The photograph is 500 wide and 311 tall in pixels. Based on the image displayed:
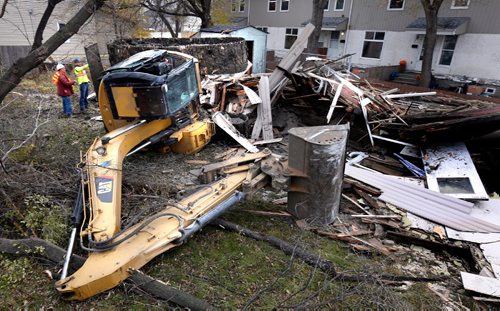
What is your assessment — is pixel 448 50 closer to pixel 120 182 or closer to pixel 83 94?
pixel 83 94

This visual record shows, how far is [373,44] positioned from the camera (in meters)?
21.9

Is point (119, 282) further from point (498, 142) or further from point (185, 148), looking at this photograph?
point (498, 142)

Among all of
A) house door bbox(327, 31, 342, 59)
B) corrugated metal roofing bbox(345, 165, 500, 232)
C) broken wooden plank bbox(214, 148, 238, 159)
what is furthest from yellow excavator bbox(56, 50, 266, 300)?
house door bbox(327, 31, 342, 59)

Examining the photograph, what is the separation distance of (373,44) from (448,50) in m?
4.86

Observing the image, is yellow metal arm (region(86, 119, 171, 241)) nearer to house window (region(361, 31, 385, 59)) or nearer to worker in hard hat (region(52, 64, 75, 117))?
worker in hard hat (region(52, 64, 75, 117))

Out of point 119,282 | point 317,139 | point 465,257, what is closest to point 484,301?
Result: point 465,257

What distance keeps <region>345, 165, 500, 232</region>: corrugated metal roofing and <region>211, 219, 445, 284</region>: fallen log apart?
133 centimetres

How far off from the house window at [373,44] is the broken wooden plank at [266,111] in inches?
669

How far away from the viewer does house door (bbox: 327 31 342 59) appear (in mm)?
24003

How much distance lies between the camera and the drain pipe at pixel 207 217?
3.44 meters

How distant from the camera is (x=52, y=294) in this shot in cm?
326

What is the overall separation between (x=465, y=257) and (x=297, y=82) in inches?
210

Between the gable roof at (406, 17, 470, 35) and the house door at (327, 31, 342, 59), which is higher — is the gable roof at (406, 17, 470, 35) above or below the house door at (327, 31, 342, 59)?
above

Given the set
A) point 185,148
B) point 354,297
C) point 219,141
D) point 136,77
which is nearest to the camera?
point 354,297
